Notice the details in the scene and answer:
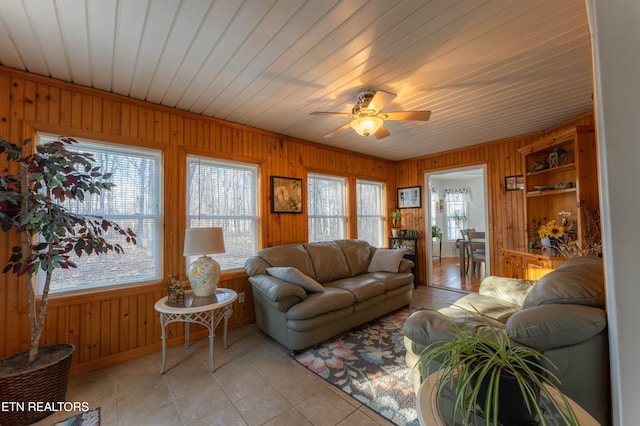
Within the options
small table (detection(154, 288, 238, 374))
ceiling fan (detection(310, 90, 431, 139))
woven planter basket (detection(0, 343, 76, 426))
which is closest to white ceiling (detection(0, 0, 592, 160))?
ceiling fan (detection(310, 90, 431, 139))

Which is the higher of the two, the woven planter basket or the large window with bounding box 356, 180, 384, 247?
the large window with bounding box 356, 180, 384, 247

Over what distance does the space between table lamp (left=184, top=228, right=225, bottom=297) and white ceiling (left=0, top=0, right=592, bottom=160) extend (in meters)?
1.42

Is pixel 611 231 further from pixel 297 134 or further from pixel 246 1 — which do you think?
pixel 297 134

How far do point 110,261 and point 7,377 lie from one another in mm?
1057

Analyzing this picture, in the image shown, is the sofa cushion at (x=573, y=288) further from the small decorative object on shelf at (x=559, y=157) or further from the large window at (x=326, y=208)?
the large window at (x=326, y=208)

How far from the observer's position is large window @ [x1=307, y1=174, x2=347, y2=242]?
436cm

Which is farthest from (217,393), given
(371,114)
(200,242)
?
(371,114)

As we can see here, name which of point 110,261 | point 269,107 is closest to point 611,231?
point 269,107

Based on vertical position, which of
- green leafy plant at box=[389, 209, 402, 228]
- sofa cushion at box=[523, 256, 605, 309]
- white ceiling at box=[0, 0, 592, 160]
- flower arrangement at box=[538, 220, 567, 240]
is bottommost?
sofa cushion at box=[523, 256, 605, 309]

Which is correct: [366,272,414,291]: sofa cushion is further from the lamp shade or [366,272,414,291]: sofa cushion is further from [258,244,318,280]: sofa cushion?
the lamp shade

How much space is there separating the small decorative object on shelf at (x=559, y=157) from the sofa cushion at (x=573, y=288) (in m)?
2.41

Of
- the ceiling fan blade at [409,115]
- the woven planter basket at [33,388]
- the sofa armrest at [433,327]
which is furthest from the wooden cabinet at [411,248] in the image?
the woven planter basket at [33,388]

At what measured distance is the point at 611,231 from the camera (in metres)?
0.91

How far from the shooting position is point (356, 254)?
409 centimetres
